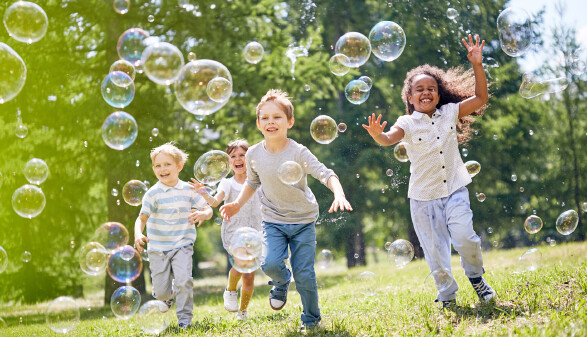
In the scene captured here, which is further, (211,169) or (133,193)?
(133,193)

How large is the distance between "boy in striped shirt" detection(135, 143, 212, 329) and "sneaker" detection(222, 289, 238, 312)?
566mm

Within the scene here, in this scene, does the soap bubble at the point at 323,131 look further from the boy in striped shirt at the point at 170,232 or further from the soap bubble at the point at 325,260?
the boy in striped shirt at the point at 170,232

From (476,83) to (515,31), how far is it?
157 cm

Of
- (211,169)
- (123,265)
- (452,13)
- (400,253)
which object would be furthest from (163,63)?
(452,13)

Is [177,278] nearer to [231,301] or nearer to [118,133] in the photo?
[231,301]

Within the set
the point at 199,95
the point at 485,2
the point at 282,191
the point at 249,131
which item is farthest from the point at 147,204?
the point at 485,2

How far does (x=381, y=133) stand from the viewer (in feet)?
13.5

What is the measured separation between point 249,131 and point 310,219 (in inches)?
271

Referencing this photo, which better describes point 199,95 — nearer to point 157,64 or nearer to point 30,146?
point 157,64

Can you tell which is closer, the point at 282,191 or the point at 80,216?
the point at 282,191

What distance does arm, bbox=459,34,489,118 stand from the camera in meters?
4.21

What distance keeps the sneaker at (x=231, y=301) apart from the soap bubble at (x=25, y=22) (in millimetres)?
3405

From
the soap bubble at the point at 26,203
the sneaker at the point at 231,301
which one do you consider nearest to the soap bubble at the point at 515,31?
the sneaker at the point at 231,301

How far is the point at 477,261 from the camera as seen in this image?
4016 mm
